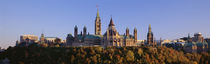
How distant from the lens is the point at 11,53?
81.6 meters

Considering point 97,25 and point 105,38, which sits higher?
point 97,25

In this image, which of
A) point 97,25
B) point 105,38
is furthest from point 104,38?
point 97,25

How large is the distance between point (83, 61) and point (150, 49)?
143 ft

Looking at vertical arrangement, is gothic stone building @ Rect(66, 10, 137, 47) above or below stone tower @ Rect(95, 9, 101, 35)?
below

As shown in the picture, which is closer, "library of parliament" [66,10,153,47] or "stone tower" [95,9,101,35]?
"library of parliament" [66,10,153,47]

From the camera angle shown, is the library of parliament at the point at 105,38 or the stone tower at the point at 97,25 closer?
the library of parliament at the point at 105,38

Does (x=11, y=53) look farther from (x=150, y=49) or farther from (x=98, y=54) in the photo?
(x=150, y=49)

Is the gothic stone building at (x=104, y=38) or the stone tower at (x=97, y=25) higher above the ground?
the stone tower at (x=97, y=25)

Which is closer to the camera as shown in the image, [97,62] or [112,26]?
[97,62]

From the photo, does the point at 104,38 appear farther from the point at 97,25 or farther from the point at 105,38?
the point at 97,25

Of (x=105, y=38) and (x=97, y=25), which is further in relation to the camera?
(x=97, y=25)

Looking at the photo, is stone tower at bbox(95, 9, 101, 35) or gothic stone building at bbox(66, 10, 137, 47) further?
stone tower at bbox(95, 9, 101, 35)

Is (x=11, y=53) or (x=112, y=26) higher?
(x=112, y=26)

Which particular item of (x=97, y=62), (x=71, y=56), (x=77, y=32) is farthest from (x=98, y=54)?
(x=77, y=32)
